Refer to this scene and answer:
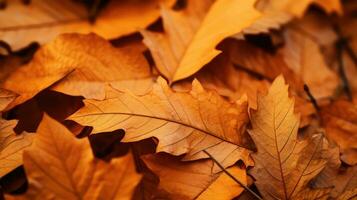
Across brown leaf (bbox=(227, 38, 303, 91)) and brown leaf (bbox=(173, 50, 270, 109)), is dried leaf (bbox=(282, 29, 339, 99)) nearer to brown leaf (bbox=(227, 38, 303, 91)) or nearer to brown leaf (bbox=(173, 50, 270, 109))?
brown leaf (bbox=(227, 38, 303, 91))

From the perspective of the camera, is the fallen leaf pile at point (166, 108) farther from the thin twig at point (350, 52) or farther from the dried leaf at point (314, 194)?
the thin twig at point (350, 52)

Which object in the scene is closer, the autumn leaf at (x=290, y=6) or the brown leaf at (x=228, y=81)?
the brown leaf at (x=228, y=81)

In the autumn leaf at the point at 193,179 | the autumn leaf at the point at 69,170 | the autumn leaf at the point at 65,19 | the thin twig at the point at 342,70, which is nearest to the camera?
the autumn leaf at the point at 69,170

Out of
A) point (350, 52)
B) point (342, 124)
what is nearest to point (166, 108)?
point (342, 124)

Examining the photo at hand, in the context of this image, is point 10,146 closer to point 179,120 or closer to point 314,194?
point 179,120

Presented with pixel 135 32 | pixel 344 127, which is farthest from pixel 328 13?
pixel 135 32

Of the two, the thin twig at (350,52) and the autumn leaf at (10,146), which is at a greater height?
the autumn leaf at (10,146)

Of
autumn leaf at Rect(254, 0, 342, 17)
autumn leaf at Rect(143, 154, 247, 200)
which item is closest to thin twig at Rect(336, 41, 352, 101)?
autumn leaf at Rect(254, 0, 342, 17)

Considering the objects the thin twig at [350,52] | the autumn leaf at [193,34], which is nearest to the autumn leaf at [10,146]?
the autumn leaf at [193,34]
